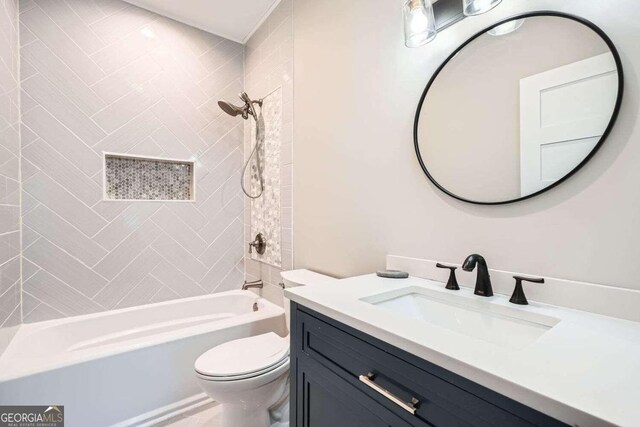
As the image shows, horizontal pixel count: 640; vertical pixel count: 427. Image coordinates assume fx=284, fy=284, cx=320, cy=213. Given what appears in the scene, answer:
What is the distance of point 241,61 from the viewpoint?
2.71 m

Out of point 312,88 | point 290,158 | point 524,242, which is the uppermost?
point 312,88

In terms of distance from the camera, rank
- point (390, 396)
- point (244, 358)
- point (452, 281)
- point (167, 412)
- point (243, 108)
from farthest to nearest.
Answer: point (243, 108) < point (167, 412) < point (244, 358) < point (452, 281) < point (390, 396)

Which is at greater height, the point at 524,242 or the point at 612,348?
the point at 524,242

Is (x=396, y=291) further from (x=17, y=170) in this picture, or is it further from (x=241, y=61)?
(x=241, y=61)

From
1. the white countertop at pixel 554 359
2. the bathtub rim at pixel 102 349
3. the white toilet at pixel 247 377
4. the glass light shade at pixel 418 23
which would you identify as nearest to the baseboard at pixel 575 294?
the white countertop at pixel 554 359

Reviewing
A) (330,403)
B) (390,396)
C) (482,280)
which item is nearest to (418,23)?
(482,280)

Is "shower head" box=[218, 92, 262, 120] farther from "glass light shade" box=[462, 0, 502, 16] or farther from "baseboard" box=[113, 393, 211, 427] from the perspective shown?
"baseboard" box=[113, 393, 211, 427]

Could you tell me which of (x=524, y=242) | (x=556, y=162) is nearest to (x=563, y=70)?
(x=556, y=162)

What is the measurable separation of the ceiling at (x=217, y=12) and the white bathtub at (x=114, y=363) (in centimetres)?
234

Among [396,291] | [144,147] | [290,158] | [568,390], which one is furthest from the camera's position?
[144,147]

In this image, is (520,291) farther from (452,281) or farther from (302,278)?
(302,278)

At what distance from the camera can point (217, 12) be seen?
2.29m

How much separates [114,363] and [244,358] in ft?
2.33

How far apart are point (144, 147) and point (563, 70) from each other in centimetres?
255
